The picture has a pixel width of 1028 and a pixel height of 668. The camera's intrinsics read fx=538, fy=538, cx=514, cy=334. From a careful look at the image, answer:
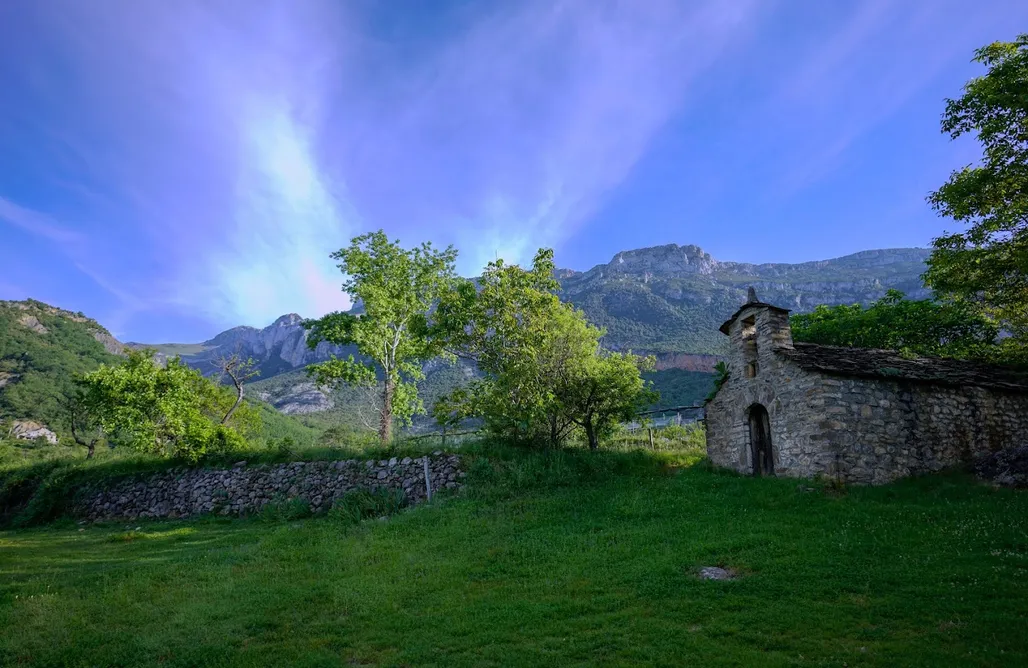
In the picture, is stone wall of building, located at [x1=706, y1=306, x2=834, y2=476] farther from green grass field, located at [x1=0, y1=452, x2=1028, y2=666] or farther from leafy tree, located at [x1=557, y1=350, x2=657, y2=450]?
leafy tree, located at [x1=557, y1=350, x2=657, y2=450]

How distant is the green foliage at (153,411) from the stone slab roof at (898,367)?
67.4 ft

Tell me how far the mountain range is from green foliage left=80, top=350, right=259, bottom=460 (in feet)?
114

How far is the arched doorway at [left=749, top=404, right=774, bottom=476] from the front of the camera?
1597cm

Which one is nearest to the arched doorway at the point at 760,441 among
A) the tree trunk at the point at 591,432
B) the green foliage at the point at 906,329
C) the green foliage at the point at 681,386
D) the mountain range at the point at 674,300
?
the tree trunk at the point at 591,432

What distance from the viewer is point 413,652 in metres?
6.21

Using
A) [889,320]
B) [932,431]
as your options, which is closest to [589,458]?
[932,431]

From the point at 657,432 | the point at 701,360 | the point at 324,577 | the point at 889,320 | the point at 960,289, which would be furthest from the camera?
the point at 701,360

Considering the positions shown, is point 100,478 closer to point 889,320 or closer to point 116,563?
point 116,563

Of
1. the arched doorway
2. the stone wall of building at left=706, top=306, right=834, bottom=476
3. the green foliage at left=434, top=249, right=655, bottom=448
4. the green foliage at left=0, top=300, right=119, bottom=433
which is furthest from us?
the green foliage at left=0, top=300, right=119, bottom=433

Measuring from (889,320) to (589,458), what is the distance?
17109mm

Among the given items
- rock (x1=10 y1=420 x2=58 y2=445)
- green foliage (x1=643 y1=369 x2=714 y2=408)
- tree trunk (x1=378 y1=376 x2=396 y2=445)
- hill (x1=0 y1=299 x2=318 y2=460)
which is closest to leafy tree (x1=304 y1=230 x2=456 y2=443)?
tree trunk (x1=378 y1=376 x2=396 y2=445)

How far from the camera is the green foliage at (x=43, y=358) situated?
54750mm

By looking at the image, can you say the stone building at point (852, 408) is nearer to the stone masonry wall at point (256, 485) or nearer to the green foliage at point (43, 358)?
the stone masonry wall at point (256, 485)

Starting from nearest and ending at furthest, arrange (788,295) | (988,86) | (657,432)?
(988,86), (657,432), (788,295)
